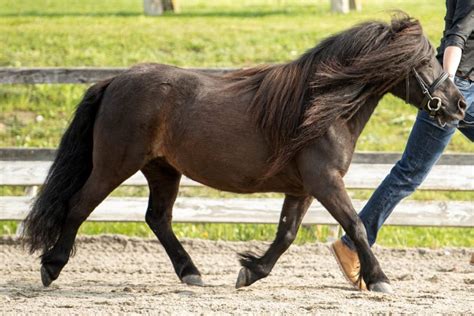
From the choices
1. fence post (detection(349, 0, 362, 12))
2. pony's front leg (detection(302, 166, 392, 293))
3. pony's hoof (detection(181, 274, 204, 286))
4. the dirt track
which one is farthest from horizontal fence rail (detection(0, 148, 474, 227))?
fence post (detection(349, 0, 362, 12))

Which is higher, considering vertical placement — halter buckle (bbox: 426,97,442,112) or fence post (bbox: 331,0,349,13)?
halter buckle (bbox: 426,97,442,112)

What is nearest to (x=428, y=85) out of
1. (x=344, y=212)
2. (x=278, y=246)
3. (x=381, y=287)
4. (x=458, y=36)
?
(x=458, y=36)

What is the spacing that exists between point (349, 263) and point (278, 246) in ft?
1.57

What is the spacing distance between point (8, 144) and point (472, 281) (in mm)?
6136

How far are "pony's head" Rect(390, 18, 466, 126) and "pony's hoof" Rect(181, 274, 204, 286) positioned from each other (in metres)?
1.90

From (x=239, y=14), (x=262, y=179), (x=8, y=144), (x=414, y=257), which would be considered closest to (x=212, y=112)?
(x=262, y=179)

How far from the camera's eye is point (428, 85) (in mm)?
6219

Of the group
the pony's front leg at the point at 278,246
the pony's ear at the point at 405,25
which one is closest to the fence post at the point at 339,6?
the pony's front leg at the point at 278,246

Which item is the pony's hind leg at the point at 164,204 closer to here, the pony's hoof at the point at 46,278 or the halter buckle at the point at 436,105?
the pony's hoof at the point at 46,278

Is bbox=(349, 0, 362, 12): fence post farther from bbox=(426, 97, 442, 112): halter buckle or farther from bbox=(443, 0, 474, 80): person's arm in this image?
bbox=(426, 97, 442, 112): halter buckle

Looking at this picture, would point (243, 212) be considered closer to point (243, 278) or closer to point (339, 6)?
point (243, 278)

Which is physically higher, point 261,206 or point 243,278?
point 243,278

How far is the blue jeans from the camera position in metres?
6.55

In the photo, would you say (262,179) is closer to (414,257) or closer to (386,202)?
(386,202)
